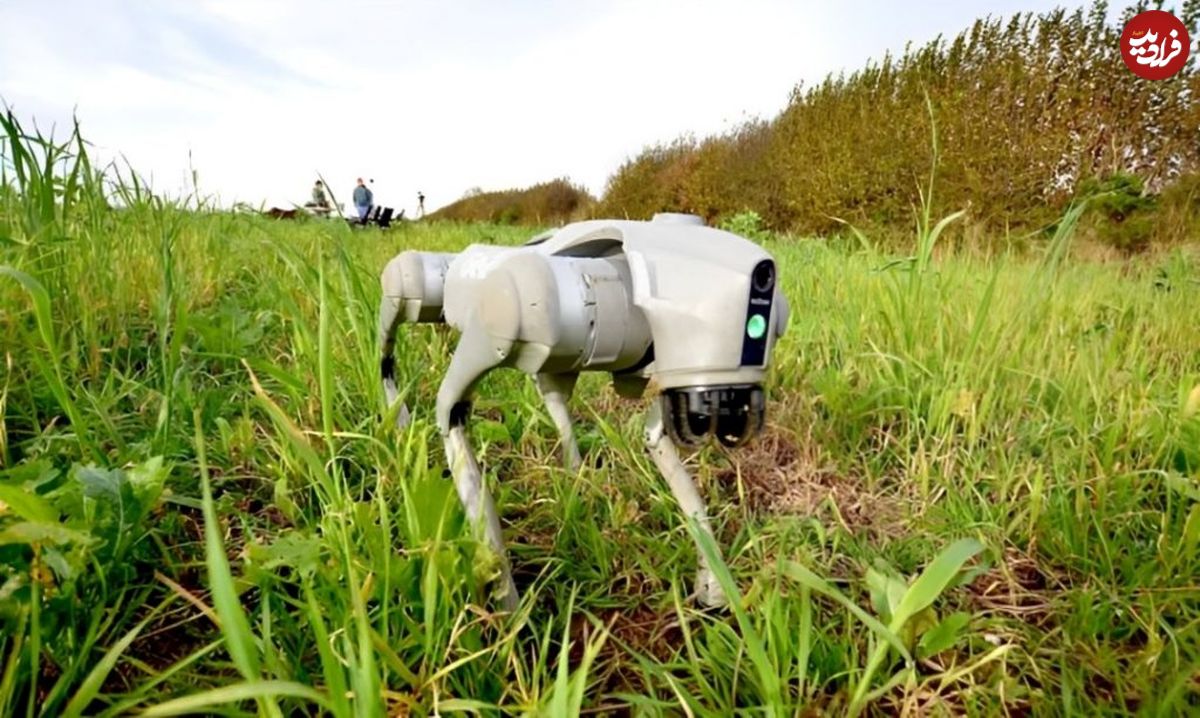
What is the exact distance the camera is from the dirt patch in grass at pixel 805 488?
1025 mm

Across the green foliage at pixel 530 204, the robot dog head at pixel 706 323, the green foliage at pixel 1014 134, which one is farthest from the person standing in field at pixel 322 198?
the green foliage at pixel 530 204

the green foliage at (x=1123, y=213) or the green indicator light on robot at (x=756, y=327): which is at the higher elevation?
the green indicator light on robot at (x=756, y=327)

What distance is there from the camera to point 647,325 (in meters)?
0.67

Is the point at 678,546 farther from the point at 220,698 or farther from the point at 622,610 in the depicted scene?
the point at 220,698

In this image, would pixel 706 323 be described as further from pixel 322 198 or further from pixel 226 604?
pixel 322 198

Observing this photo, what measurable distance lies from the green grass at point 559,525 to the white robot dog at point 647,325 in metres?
0.11

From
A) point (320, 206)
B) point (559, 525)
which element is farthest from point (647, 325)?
point (320, 206)

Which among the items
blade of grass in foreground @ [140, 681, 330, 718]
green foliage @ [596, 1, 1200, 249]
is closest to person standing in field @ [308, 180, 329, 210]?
blade of grass in foreground @ [140, 681, 330, 718]

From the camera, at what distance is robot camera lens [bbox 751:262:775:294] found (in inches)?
23.8

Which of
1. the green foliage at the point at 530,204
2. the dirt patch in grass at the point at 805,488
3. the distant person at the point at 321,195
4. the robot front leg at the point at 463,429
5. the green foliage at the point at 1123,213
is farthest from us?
the green foliage at the point at 530,204

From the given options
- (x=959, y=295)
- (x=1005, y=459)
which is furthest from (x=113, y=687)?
(x=959, y=295)

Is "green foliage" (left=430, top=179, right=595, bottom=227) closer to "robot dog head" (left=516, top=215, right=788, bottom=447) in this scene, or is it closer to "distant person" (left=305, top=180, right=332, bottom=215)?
"distant person" (left=305, top=180, right=332, bottom=215)

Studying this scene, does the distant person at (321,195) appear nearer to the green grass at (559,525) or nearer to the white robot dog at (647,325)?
the green grass at (559,525)

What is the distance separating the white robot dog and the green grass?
0.36 ft
